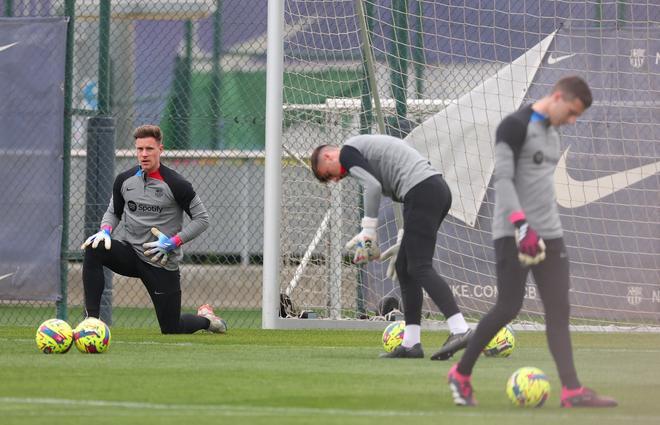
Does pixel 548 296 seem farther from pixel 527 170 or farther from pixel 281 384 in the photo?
pixel 281 384

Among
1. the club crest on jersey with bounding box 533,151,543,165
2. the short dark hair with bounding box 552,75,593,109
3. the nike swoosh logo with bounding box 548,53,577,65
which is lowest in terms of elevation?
the club crest on jersey with bounding box 533,151,543,165

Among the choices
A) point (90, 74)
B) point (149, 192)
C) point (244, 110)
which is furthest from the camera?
point (244, 110)

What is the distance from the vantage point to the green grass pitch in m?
6.81

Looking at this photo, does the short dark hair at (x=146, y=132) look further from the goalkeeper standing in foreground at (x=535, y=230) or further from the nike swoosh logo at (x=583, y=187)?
the goalkeeper standing in foreground at (x=535, y=230)

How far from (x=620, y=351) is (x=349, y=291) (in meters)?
4.03

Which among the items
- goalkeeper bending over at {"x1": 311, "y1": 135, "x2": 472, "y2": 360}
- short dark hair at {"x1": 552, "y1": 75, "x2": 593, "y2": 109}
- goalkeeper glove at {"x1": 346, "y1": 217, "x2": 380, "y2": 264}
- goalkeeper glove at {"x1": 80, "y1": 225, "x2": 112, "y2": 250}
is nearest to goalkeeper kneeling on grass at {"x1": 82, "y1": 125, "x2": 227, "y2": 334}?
goalkeeper glove at {"x1": 80, "y1": 225, "x2": 112, "y2": 250}

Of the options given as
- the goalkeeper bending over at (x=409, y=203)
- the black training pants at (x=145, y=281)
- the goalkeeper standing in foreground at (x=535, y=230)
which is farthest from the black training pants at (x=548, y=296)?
the black training pants at (x=145, y=281)

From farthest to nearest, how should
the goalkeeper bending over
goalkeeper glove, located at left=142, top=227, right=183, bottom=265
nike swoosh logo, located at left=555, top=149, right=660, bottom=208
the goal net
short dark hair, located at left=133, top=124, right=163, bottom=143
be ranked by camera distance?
nike swoosh logo, located at left=555, top=149, right=660, bottom=208
the goal net
goalkeeper glove, located at left=142, top=227, right=183, bottom=265
short dark hair, located at left=133, top=124, right=163, bottom=143
the goalkeeper bending over

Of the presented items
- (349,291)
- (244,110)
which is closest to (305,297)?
(349,291)

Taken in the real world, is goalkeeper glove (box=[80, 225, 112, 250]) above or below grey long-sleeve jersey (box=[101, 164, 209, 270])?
below

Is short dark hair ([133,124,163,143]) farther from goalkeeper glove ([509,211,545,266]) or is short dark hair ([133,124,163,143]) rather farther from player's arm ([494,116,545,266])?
goalkeeper glove ([509,211,545,266])

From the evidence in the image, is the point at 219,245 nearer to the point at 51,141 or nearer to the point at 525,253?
the point at 51,141

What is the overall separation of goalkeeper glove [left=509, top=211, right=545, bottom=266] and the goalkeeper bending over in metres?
2.58

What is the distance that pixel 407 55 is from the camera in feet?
48.1
